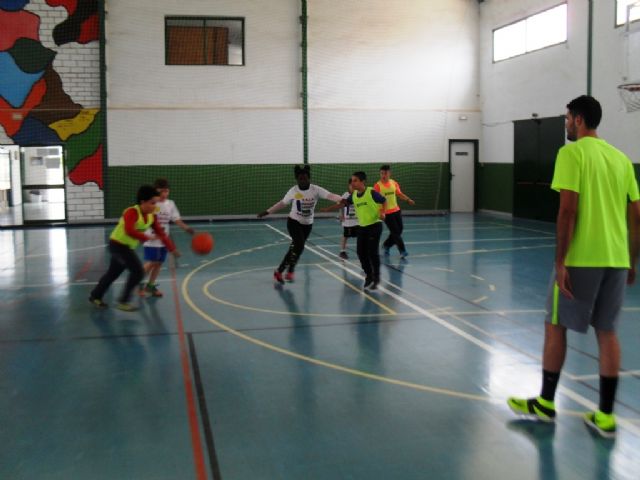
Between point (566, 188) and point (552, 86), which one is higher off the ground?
point (552, 86)

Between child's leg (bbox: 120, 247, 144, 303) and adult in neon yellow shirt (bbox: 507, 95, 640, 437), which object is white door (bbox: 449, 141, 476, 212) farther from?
adult in neon yellow shirt (bbox: 507, 95, 640, 437)

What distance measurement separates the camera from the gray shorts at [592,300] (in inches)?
183

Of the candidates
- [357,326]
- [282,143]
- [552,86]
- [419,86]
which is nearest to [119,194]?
[282,143]

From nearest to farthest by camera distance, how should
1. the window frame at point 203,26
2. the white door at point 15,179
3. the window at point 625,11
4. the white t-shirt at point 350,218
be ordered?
the white t-shirt at point 350,218 < the window at point 625,11 < the window frame at point 203,26 < the white door at point 15,179

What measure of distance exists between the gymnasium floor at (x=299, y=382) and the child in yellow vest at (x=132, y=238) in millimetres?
393

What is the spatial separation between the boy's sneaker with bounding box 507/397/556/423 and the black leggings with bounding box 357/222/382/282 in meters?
5.29

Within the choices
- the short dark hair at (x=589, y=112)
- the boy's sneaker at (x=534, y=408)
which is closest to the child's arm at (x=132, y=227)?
the boy's sneaker at (x=534, y=408)

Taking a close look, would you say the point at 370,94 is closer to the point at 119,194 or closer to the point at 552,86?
the point at 552,86

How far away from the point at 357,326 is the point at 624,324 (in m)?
3.09

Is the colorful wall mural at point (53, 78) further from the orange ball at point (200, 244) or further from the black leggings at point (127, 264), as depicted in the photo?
the orange ball at point (200, 244)

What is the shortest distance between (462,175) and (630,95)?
893 cm

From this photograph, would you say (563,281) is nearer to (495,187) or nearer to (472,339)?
(472,339)

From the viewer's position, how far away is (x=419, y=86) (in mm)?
24219

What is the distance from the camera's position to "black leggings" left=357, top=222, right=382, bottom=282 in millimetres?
10398
